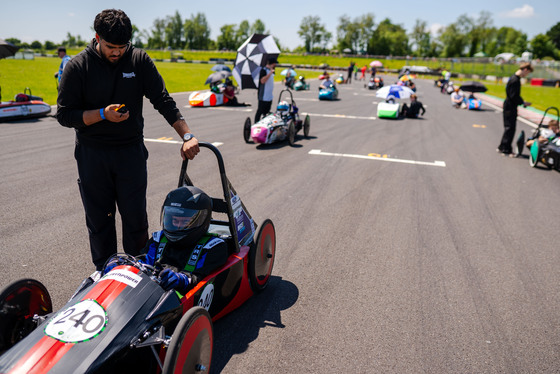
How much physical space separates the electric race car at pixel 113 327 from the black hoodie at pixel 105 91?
95cm

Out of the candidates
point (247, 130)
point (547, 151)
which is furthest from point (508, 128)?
point (247, 130)

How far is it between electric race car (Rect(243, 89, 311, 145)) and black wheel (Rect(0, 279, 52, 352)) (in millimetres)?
7360

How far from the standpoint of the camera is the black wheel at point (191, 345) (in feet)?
6.47

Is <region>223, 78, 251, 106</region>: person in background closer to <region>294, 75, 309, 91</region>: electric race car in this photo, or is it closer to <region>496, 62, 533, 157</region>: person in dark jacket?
<region>294, 75, 309, 91</region>: electric race car

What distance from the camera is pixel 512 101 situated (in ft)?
30.1

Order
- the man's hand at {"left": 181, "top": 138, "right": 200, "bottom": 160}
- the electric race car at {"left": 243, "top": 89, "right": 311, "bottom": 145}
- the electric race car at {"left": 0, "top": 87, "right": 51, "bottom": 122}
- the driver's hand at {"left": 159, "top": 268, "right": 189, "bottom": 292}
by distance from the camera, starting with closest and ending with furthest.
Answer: the driver's hand at {"left": 159, "top": 268, "right": 189, "bottom": 292} < the man's hand at {"left": 181, "top": 138, "right": 200, "bottom": 160} < the electric race car at {"left": 243, "top": 89, "right": 311, "bottom": 145} < the electric race car at {"left": 0, "top": 87, "right": 51, "bottom": 122}

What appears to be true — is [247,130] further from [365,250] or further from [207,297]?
[207,297]

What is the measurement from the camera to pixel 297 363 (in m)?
2.75

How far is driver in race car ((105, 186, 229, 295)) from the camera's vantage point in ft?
8.93

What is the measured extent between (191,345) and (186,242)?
827 millimetres

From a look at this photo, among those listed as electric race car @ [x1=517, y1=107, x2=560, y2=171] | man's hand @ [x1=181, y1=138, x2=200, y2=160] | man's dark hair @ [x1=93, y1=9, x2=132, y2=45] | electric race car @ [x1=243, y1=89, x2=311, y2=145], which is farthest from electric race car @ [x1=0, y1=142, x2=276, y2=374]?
electric race car @ [x1=517, y1=107, x2=560, y2=171]

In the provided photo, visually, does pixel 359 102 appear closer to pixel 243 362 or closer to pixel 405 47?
pixel 243 362

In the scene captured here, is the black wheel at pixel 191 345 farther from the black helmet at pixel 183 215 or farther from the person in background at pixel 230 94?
the person in background at pixel 230 94

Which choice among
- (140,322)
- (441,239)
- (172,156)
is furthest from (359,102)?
(140,322)
